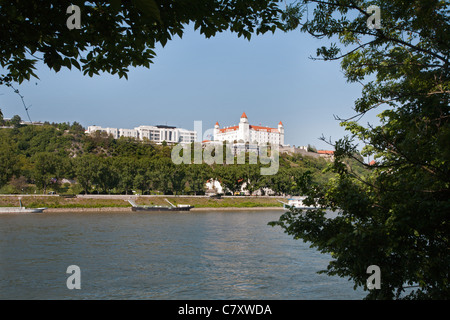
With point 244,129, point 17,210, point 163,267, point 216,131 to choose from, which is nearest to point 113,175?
point 17,210

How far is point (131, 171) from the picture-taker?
55.8m

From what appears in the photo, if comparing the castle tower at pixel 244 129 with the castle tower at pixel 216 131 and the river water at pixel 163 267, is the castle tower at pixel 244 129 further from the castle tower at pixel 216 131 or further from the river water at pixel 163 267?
the river water at pixel 163 267

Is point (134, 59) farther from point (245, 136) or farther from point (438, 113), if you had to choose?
point (245, 136)

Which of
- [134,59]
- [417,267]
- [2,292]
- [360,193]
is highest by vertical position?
[134,59]

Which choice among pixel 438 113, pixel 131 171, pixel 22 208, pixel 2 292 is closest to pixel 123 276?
pixel 2 292

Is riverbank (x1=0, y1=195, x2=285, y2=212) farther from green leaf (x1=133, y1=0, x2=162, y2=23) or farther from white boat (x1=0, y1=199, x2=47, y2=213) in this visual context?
green leaf (x1=133, y1=0, x2=162, y2=23)

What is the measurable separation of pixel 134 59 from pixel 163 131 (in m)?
138

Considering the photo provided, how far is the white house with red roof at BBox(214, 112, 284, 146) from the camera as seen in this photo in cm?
12031

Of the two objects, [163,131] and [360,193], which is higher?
[163,131]

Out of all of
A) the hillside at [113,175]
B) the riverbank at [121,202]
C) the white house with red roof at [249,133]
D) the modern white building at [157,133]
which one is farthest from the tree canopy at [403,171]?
the modern white building at [157,133]

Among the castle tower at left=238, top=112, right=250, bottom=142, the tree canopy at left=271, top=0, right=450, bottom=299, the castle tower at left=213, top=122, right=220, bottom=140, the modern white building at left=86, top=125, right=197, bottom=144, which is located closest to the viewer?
the tree canopy at left=271, top=0, right=450, bottom=299

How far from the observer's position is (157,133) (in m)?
139

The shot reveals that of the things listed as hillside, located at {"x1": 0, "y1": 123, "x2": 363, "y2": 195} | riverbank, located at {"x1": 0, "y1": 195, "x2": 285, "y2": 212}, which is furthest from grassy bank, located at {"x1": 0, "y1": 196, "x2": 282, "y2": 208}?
hillside, located at {"x1": 0, "y1": 123, "x2": 363, "y2": 195}

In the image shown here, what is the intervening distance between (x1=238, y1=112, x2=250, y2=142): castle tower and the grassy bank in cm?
5809
